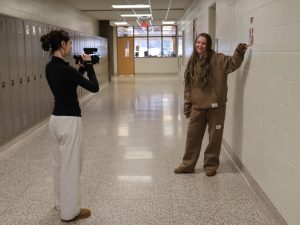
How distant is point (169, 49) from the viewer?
22.3m

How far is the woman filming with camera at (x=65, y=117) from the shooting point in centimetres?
294

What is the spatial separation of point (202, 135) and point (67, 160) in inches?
69.8

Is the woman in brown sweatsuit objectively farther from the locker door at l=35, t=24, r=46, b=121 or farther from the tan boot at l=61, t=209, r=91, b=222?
the locker door at l=35, t=24, r=46, b=121

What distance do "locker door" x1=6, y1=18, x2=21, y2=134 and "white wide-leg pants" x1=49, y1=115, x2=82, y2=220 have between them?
114 inches

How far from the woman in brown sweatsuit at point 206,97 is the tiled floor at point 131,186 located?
20 cm

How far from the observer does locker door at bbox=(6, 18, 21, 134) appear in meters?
5.58

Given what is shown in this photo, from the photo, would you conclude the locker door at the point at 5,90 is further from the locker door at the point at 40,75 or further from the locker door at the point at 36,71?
the locker door at the point at 40,75

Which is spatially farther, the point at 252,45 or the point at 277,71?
the point at 252,45

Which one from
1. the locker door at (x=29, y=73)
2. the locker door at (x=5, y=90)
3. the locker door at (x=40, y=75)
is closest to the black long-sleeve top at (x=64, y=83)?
the locker door at (x=5, y=90)

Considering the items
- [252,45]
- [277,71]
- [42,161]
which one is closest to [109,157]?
[42,161]

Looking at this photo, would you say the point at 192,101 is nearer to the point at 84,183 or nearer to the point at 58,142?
the point at 84,183

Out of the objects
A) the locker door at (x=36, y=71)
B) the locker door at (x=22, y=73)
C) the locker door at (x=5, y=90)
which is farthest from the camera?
the locker door at (x=36, y=71)

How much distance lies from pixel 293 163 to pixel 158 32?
66.4 ft

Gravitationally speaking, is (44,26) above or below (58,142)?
above
